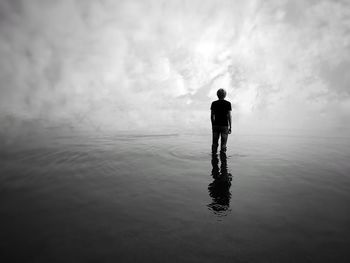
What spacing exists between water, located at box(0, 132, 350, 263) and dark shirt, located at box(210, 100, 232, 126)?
2655mm

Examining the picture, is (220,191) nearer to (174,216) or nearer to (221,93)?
(174,216)

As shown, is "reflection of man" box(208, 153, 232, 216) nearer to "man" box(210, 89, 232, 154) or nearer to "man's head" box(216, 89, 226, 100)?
"man" box(210, 89, 232, 154)

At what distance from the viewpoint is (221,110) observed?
817 centimetres

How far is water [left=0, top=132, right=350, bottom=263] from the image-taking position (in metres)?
2.46

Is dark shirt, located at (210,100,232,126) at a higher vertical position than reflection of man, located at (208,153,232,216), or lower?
higher

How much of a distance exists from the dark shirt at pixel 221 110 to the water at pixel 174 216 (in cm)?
266

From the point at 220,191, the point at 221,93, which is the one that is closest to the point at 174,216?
the point at 220,191

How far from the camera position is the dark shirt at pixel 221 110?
8148 mm

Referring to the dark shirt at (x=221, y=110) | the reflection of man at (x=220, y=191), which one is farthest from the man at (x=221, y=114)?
A: the reflection of man at (x=220, y=191)

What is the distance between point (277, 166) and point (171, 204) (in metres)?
5.27

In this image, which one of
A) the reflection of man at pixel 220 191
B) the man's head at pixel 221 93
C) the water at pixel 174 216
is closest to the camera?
the water at pixel 174 216

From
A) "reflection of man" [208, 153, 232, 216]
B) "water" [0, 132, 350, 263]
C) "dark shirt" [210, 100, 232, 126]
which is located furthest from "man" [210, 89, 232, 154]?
"water" [0, 132, 350, 263]

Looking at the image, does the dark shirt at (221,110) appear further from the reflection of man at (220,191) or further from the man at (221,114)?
the reflection of man at (220,191)

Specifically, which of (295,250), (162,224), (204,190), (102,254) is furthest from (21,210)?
(295,250)
